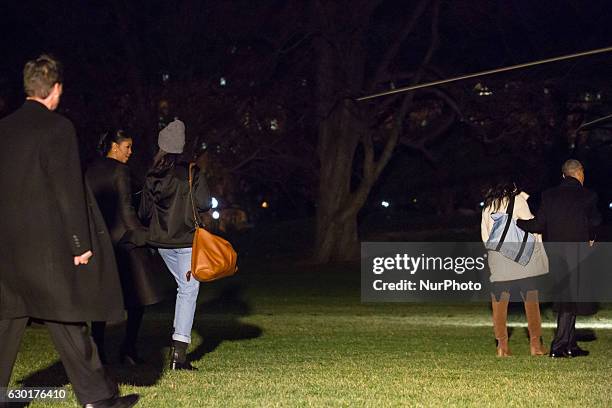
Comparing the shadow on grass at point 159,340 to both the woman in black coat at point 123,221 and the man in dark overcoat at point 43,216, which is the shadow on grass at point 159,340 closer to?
the woman in black coat at point 123,221

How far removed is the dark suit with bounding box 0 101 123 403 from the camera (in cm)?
676

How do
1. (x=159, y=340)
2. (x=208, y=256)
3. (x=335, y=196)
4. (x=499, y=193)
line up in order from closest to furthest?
(x=208, y=256), (x=499, y=193), (x=159, y=340), (x=335, y=196)

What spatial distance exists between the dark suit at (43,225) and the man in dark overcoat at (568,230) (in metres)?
5.73

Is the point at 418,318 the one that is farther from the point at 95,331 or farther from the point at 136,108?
the point at 136,108

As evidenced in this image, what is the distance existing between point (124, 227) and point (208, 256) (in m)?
0.76

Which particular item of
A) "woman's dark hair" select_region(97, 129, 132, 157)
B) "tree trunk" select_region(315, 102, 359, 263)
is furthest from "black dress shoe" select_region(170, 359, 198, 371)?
"tree trunk" select_region(315, 102, 359, 263)

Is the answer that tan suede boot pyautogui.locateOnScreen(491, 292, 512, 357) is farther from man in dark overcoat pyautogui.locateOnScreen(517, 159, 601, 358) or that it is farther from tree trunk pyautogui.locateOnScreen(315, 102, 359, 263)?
tree trunk pyautogui.locateOnScreen(315, 102, 359, 263)

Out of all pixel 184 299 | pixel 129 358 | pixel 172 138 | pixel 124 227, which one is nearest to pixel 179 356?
pixel 184 299

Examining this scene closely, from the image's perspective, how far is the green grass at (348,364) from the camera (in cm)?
845

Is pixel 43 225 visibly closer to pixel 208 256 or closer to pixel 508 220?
pixel 208 256

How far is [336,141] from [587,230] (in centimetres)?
2233

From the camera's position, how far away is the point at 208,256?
969cm

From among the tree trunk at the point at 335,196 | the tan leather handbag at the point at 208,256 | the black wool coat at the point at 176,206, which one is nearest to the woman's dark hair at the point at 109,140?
the black wool coat at the point at 176,206

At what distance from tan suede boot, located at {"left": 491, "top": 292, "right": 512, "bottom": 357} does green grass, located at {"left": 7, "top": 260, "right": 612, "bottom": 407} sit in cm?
21
